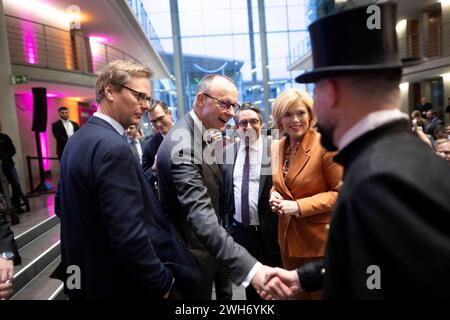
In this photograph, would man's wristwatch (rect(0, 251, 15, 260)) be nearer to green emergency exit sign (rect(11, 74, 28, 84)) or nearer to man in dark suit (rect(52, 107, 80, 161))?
green emergency exit sign (rect(11, 74, 28, 84))

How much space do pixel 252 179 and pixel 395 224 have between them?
6.06 ft

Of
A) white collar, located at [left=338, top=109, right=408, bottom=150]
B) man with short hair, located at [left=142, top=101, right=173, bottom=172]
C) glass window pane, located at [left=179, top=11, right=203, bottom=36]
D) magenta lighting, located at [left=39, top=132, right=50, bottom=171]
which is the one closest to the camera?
white collar, located at [left=338, top=109, right=408, bottom=150]

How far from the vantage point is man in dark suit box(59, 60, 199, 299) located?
1403 mm

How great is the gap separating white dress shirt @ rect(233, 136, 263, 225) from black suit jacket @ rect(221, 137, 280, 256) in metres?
0.03


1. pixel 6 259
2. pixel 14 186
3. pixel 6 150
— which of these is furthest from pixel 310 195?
pixel 6 150

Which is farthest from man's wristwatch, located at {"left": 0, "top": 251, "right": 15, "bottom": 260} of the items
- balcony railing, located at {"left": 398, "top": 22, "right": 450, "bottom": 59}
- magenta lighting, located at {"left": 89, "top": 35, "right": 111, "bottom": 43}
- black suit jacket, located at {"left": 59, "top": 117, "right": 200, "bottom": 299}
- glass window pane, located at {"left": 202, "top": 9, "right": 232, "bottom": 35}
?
glass window pane, located at {"left": 202, "top": 9, "right": 232, "bottom": 35}

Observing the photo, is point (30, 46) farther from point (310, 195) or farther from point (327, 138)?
point (327, 138)

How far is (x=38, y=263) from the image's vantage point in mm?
3676

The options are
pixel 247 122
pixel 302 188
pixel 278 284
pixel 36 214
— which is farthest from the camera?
pixel 36 214

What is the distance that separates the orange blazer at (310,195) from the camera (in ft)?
6.34

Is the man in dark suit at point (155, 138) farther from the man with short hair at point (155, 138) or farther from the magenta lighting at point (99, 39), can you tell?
the magenta lighting at point (99, 39)

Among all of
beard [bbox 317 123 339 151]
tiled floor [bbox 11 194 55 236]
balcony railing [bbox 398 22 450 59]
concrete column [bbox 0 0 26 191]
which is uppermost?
balcony railing [bbox 398 22 450 59]

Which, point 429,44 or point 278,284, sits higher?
point 429,44

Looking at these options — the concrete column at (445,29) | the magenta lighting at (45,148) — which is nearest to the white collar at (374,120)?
the magenta lighting at (45,148)
